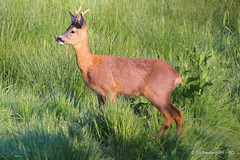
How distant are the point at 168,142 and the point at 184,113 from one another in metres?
0.87

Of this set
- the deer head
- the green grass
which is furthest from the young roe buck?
the green grass

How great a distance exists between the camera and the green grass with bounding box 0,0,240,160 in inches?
156

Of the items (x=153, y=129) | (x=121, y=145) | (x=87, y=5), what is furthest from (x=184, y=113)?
(x=87, y=5)

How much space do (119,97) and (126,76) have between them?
45 cm

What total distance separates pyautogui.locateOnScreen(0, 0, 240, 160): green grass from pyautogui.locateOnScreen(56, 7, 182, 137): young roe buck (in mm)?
222

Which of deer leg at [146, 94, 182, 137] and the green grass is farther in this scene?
deer leg at [146, 94, 182, 137]

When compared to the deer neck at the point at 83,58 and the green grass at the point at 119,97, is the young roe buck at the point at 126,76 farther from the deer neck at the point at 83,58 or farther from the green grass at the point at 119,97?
the green grass at the point at 119,97

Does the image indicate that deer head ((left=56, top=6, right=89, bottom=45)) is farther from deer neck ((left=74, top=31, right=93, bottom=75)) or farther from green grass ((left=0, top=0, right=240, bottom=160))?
green grass ((left=0, top=0, right=240, bottom=160))

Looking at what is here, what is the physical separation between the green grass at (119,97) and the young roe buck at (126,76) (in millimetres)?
222

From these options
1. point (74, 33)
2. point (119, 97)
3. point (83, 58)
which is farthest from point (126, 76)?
point (74, 33)

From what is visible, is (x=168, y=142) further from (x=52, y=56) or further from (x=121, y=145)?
(x=52, y=56)

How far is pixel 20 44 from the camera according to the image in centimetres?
655

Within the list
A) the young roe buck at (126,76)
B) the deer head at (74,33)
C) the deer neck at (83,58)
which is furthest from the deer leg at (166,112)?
the deer head at (74,33)

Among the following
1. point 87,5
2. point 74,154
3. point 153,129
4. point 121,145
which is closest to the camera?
point 74,154
